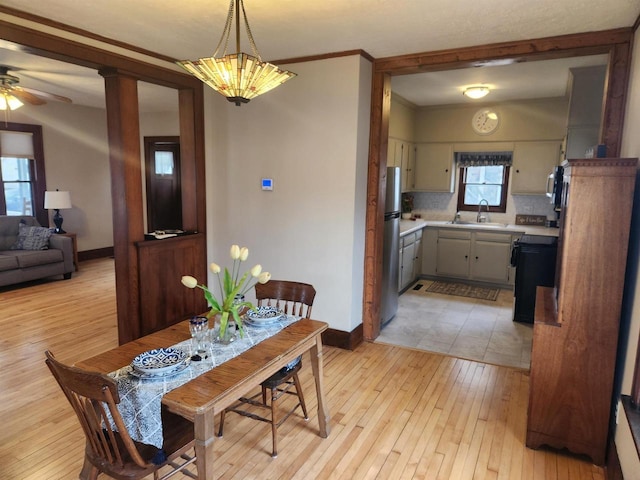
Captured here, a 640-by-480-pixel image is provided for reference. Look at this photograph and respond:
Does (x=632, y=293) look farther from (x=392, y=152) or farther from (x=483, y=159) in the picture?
(x=483, y=159)

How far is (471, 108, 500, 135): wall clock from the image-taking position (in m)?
5.86

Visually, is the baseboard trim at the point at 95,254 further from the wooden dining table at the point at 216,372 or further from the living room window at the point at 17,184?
the wooden dining table at the point at 216,372

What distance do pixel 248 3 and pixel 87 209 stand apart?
19.6 feet

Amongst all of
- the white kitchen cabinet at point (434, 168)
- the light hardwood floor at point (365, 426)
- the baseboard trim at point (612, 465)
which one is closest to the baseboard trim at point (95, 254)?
the light hardwood floor at point (365, 426)

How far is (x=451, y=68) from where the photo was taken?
136 inches

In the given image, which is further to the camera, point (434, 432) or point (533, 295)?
point (533, 295)

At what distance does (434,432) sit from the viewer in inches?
101

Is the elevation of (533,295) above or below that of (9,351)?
above

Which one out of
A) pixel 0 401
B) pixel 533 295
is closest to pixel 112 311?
pixel 0 401

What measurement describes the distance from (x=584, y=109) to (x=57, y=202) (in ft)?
22.7

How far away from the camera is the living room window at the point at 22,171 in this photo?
6.01m

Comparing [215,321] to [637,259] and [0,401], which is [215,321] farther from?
[637,259]

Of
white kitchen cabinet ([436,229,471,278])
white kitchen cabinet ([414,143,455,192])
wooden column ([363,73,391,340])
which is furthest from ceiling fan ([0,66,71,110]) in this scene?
white kitchen cabinet ([436,229,471,278])

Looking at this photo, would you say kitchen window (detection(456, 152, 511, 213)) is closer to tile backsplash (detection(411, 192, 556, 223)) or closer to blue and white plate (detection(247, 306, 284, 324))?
tile backsplash (detection(411, 192, 556, 223))
